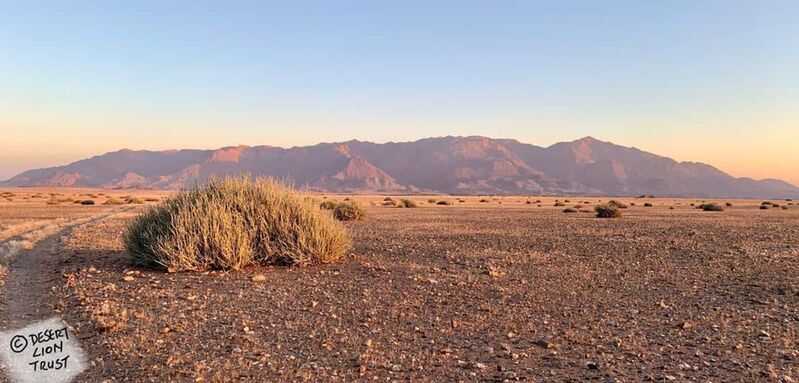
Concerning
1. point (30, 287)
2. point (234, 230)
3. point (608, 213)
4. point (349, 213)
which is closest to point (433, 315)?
point (234, 230)

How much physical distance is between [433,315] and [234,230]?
5556 millimetres

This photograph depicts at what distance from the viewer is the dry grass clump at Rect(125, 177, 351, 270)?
11.5 m

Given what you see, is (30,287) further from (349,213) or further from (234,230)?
(349,213)

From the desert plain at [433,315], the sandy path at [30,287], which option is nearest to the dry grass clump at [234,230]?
the desert plain at [433,315]

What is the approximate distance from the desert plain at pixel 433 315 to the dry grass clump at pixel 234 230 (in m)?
0.39

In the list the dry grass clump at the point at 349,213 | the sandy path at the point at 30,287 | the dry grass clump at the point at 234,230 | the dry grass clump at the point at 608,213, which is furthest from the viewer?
the dry grass clump at the point at 608,213

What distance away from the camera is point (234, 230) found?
11.9 meters

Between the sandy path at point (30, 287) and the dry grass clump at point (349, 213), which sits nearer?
the sandy path at point (30, 287)

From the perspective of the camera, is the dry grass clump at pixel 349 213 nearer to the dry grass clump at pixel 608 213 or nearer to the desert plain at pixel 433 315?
the dry grass clump at pixel 608 213

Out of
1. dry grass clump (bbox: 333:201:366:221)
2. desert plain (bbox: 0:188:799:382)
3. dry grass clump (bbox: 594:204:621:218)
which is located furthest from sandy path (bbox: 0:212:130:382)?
dry grass clump (bbox: 594:204:621:218)

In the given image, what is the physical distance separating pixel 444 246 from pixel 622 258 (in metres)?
4.82

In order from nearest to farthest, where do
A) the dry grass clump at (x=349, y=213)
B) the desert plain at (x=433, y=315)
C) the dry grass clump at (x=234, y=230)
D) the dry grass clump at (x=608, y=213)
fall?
the desert plain at (x=433, y=315), the dry grass clump at (x=234, y=230), the dry grass clump at (x=349, y=213), the dry grass clump at (x=608, y=213)

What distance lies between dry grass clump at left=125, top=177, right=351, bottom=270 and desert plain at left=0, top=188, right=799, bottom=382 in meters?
0.39

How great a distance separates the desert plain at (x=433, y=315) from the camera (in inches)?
228
